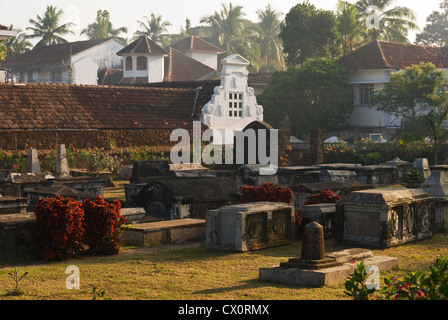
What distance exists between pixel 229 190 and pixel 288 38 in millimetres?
34461

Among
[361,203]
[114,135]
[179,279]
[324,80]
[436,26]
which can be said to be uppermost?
[436,26]

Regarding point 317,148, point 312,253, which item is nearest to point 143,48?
point 317,148

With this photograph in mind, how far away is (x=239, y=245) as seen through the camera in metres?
11.8

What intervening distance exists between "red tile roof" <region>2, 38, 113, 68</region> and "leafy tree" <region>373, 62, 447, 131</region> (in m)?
23.7

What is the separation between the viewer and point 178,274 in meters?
9.95

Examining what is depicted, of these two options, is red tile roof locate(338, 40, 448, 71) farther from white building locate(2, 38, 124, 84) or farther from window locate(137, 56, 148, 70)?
white building locate(2, 38, 124, 84)

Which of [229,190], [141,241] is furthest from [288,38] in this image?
[141,241]

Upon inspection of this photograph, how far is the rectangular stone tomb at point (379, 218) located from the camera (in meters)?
A: 12.3

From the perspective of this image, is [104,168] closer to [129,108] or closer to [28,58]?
[129,108]

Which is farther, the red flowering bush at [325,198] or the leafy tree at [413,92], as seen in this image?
the leafy tree at [413,92]

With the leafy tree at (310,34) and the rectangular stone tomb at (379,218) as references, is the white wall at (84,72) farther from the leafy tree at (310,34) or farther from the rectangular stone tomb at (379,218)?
the rectangular stone tomb at (379,218)

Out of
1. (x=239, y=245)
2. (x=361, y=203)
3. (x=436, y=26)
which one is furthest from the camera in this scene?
(x=436, y=26)

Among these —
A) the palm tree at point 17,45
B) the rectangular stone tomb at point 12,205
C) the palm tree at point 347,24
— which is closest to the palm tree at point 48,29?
the palm tree at point 17,45

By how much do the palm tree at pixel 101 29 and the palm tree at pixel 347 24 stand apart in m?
31.5
